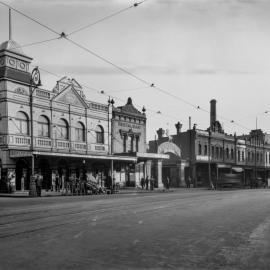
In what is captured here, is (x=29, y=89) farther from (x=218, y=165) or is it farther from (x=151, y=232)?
(x=218, y=165)

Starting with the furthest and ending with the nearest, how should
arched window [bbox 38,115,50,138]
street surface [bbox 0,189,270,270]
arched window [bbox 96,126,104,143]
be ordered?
arched window [bbox 96,126,104,143] < arched window [bbox 38,115,50,138] < street surface [bbox 0,189,270,270]

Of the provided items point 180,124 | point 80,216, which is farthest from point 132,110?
point 80,216

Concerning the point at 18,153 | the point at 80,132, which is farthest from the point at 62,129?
the point at 18,153

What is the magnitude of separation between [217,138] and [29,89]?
3213cm

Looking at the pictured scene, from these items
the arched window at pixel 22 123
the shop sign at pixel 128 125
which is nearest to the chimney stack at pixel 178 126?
the shop sign at pixel 128 125

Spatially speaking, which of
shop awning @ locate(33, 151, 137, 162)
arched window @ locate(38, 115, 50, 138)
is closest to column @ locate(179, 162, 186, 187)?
shop awning @ locate(33, 151, 137, 162)

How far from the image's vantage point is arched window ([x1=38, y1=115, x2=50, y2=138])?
3014 cm

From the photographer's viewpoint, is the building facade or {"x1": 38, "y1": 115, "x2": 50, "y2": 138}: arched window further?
{"x1": 38, "y1": 115, "x2": 50, "y2": 138}: arched window

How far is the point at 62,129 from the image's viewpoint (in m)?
32.2

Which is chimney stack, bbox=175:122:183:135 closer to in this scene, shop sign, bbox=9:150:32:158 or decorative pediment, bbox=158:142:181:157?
decorative pediment, bbox=158:142:181:157

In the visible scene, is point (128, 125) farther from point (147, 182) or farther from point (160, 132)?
point (160, 132)

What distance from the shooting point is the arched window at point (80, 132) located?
110 ft

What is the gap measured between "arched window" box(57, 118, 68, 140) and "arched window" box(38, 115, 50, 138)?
100 centimetres

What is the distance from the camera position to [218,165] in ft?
173
